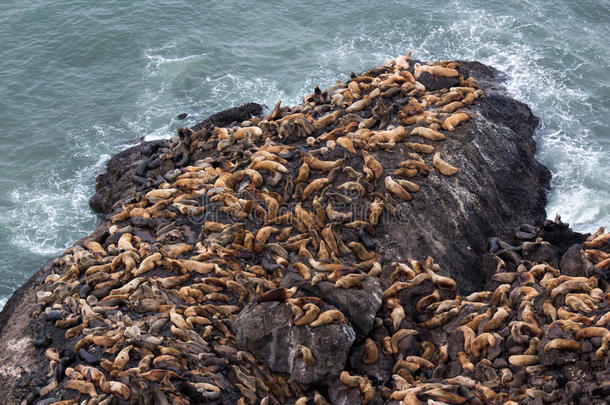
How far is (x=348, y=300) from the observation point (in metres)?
17.9

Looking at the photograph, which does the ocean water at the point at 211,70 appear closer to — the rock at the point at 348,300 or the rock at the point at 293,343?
the rock at the point at 348,300

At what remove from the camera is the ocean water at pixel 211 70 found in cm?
3125

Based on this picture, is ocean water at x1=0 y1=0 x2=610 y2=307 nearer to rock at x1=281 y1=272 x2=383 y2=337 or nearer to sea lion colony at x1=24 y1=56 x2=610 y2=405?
sea lion colony at x1=24 y1=56 x2=610 y2=405

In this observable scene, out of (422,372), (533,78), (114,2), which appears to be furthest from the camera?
(114,2)

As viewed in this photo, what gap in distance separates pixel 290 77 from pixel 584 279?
2747cm

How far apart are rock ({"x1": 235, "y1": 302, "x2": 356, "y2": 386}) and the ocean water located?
14949 mm

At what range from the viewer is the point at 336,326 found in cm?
1703

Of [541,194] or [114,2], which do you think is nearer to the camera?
[541,194]

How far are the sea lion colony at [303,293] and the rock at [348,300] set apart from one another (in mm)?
163

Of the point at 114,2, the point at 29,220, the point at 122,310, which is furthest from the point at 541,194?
the point at 114,2

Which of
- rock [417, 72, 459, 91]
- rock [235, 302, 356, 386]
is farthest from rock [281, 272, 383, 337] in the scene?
rock [417, 72, 459, 91]

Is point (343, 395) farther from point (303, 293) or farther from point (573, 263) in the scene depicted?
point (573, 263)

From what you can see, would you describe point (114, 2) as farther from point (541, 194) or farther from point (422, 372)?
point (422, 372)

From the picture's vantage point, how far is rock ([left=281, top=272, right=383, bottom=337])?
1780 cm
